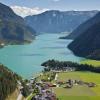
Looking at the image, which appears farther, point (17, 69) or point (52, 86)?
point (17, 69)

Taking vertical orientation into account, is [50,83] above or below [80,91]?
above

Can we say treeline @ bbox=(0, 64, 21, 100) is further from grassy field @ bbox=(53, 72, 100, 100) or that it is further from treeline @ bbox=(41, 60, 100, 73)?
treeline @ bbox=(41, 60, 100, 73)

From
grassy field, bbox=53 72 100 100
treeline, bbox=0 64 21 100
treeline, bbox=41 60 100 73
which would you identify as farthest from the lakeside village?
treeline, bbox=0 64 21 100

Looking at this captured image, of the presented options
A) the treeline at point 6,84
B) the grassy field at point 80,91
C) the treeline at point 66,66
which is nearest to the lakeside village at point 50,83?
the treeline at point 66,66

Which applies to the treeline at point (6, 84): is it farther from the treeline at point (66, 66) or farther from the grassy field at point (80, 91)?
the treeline at point (66, 66)

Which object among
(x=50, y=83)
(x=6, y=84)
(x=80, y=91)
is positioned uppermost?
(x=6, y=84)

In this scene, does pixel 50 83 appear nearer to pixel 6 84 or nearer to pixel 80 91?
pixel 80 91

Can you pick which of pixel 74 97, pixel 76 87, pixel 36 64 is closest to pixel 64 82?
pixel 76 87

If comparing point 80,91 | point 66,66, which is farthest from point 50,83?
point 66,66

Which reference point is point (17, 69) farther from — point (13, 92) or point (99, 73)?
point (13, 92)
